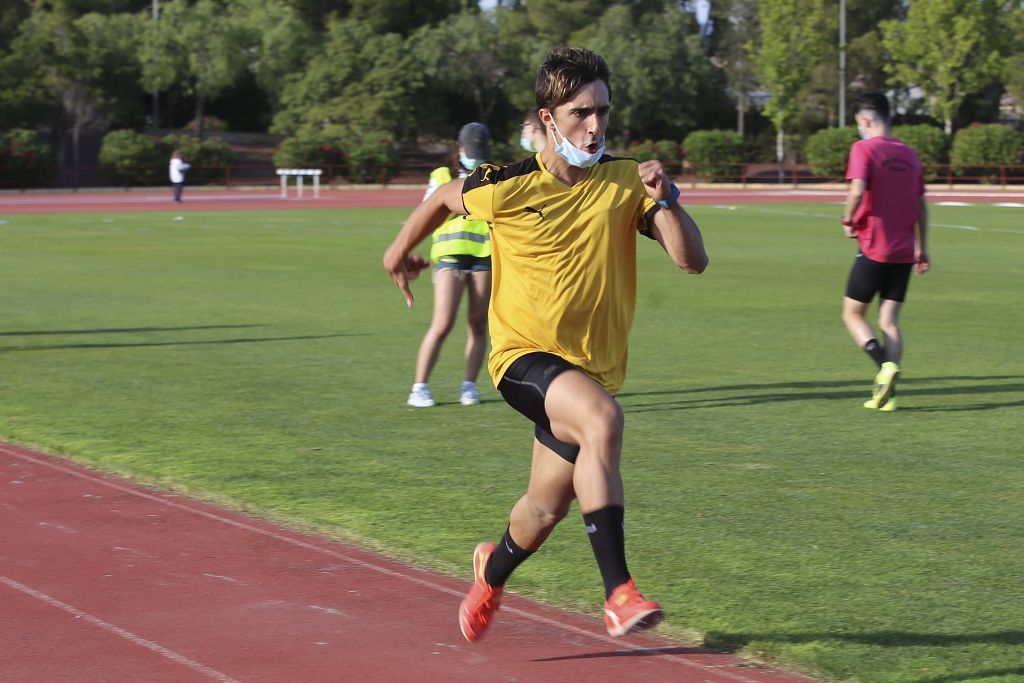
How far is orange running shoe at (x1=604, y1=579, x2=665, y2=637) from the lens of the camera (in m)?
4.23

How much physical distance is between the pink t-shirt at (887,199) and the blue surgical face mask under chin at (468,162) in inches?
100

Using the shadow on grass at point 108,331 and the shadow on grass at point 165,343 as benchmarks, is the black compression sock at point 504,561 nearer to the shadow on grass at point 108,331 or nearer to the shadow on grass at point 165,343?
the shadow on grass at point 165,343

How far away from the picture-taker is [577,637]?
16.7 ft

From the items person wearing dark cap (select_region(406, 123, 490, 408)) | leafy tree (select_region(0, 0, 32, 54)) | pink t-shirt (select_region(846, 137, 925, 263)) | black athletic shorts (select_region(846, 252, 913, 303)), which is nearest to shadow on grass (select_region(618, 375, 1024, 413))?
black athletic shorts (select_region(846, 252, 913, 303))

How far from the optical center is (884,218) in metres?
9.95

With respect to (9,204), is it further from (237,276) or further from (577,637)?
(577,637)

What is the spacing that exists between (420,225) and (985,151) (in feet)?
182

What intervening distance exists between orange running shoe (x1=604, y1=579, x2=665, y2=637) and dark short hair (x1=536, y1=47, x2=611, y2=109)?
1500 millimetres

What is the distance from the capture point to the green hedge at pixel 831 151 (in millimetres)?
58906

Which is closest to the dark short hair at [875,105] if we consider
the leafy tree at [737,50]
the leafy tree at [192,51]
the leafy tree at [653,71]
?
the leafy tree at [653,71]

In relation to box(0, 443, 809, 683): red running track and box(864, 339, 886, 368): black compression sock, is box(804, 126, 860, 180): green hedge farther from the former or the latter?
box(0, 443, 809, 683): red running track

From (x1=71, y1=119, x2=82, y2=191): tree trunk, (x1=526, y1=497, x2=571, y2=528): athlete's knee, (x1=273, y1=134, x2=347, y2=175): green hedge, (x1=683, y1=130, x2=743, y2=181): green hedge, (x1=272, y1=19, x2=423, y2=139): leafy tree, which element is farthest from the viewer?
(x1=272, y1=19, x2=423, y2=139): leafy tree

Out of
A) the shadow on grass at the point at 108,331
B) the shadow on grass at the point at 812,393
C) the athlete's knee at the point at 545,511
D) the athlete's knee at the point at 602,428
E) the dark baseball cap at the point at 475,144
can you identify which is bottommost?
the shadow on grass at the point at 812,393

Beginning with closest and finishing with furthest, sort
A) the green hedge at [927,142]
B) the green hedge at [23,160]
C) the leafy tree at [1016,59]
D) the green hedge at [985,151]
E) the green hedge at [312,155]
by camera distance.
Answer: the green hedge at [23,160] → the green hedge at [985,151] → the green hedge at [927,142] → the green hedge at [312,155] → the leafy tree at [1016,59]
